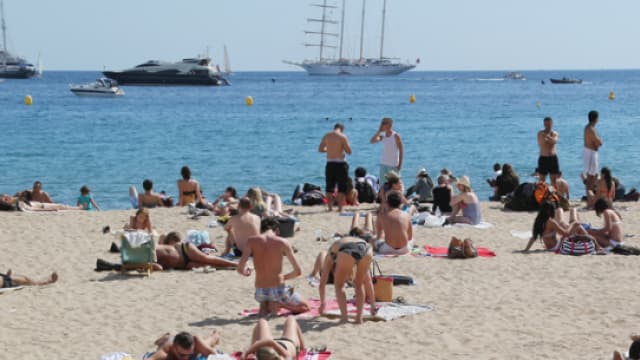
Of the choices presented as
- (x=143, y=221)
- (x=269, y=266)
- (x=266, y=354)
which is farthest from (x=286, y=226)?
(x=266, y=354)

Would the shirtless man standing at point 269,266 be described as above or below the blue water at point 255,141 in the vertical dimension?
above

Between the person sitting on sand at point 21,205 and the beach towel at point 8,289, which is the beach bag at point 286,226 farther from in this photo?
the person sitting on sand at point 21,205

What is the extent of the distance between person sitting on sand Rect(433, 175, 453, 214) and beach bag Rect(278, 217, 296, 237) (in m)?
2.93

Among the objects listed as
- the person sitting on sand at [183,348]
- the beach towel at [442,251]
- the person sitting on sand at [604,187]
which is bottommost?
the beach towel at [442,251]

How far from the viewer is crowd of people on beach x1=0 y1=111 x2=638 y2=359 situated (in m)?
9.23

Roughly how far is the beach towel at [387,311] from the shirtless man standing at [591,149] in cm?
758

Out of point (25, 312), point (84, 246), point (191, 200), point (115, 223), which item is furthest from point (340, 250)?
point (191, 200)

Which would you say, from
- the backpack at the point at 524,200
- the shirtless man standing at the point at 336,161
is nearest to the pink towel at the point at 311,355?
the shirtless man standing at the point at 336,161

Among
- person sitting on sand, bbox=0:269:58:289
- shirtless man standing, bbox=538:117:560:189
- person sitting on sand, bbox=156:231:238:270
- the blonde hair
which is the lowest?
person sitting on sand, bbox=0:269:58:289

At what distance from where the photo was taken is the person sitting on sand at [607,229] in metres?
12.8

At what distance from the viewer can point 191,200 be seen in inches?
713

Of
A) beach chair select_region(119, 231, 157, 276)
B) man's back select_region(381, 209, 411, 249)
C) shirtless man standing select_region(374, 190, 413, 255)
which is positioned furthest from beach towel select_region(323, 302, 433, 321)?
beach chair select_region(119, 231, 157, 276)

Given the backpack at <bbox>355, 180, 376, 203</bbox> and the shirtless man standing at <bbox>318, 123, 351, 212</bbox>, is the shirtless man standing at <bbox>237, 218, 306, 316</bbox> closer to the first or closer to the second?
the shirtless man standing at <bbox>318, 123, 351, 212</bbox>

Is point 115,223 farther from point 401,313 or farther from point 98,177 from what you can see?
point 98,177
